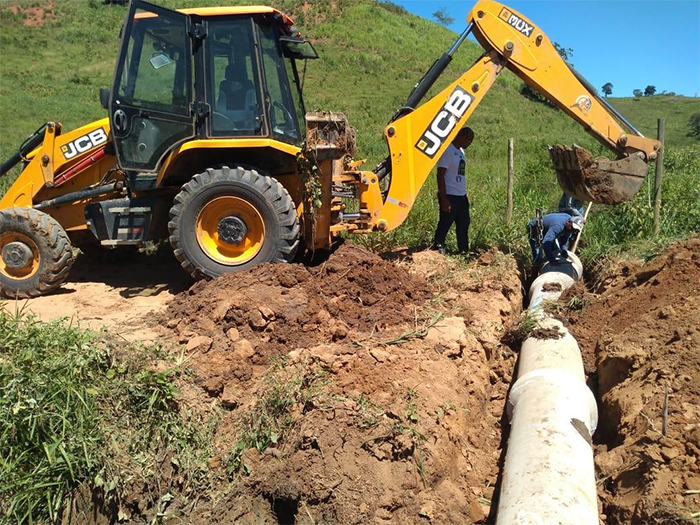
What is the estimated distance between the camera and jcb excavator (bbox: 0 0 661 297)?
5.38m

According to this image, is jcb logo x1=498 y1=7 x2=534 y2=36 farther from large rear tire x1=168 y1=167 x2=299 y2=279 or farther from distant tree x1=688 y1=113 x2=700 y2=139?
distant tree x1=688 y1=113 x2=700 y2=139

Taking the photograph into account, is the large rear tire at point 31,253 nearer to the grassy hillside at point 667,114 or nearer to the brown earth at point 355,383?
the brown earth at point 355,383

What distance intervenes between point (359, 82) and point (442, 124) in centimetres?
2351

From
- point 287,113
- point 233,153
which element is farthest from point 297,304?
point 287,113

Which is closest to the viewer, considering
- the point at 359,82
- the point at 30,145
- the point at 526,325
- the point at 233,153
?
the point at 526,325

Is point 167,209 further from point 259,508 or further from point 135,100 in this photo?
point 259,508

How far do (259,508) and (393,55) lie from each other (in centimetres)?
3113

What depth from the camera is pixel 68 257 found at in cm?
584

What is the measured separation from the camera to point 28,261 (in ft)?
19.1

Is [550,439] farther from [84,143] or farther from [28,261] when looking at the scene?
[84,143]

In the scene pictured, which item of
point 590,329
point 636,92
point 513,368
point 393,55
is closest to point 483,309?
point 513,368

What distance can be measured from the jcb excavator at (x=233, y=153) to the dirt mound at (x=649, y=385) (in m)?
1.25

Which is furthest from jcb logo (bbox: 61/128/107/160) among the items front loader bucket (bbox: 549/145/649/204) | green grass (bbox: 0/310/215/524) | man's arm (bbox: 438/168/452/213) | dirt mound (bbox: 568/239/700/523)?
dirt mound (bbox: 568/239/700/523)

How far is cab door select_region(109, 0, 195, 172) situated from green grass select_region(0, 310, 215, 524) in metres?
2.32
